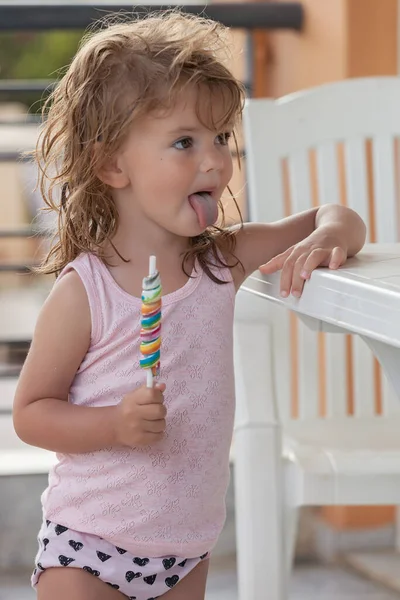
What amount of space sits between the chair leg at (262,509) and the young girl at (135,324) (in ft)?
0.89

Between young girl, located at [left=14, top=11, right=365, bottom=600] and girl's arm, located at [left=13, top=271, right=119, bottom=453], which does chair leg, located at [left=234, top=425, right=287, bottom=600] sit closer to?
young girl, located at [left=14, top=11, right=365, bottom=600]

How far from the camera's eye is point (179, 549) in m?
1.41

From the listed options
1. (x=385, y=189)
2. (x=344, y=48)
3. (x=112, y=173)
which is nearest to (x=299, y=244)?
(x=112, y=173)

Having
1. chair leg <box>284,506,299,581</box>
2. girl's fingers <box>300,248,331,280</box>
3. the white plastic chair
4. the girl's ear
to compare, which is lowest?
chair leg <box>284,506,299,581</box>

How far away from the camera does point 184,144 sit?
1387 mm

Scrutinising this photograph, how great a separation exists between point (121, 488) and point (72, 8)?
182 centimetres

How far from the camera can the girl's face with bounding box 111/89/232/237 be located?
137 cm

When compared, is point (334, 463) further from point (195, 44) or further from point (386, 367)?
point (195, 44)

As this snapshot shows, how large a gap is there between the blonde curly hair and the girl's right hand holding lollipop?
0.77 feet

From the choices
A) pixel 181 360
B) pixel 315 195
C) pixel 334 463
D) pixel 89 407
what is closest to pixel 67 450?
pixel 89 407

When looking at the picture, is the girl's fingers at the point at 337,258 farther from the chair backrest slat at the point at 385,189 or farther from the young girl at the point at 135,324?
the chair backrest slat at the point at 385,189

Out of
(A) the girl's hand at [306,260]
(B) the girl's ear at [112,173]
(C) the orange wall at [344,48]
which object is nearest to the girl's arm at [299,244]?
(A) the girl's hand at [306,260]

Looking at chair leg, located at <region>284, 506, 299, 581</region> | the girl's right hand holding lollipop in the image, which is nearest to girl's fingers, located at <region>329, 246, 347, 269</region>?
the girl's right hand holding lollipop

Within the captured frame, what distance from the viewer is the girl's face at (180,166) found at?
1371mm
